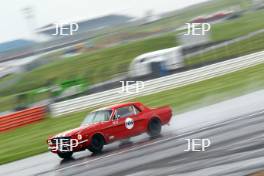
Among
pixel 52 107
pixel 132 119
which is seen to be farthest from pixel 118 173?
pixel 52 107

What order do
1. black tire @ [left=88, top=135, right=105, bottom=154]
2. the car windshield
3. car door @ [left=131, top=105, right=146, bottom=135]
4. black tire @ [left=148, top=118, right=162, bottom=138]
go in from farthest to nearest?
black tire @ [left=148, top=118, right=162, bottom=138], car door @ [left=131, top=105, right=146, bottom=135], the car windshield, black tire @ [left=88, top=135, right=105, bottom=154]

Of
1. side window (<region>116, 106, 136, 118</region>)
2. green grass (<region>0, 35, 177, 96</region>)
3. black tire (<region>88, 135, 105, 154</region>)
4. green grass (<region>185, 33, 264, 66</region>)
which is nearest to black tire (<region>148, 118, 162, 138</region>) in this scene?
side window (<region>116, 106, 136, 118</region>)

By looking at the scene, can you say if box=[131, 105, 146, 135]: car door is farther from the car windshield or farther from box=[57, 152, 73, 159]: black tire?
box=[57, 152, 73, 159]: black tire

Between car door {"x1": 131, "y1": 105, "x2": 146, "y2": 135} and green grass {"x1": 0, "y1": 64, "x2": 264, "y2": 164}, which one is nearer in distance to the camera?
car door {"x1": 131, "y1": 105, "x2": 146, "y2": 135}

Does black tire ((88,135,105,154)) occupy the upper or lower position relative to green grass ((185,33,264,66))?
lower

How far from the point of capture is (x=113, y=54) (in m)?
37.6

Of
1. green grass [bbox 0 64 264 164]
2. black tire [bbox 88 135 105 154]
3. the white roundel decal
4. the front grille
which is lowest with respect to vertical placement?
green grass [bbox 0 64 264 164]

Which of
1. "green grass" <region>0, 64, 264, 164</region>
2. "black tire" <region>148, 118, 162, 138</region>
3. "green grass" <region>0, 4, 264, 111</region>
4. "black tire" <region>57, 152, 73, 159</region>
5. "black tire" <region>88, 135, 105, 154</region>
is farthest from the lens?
"green grass" <region>0, 4, 264, 111</region>

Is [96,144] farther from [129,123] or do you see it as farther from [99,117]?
[129,123]

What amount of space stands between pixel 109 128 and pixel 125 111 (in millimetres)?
931

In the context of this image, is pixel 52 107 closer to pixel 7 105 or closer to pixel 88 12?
pixel 7 105

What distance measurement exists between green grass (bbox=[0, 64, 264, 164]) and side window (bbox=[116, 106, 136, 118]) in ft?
10.2

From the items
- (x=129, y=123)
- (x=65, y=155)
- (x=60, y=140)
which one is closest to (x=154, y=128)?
(x=129, y=123)

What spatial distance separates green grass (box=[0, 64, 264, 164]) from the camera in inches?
704
